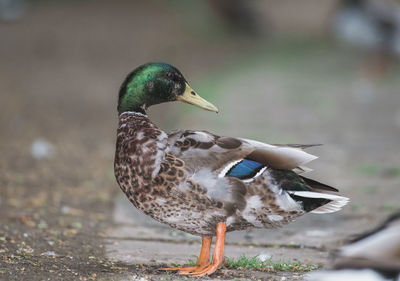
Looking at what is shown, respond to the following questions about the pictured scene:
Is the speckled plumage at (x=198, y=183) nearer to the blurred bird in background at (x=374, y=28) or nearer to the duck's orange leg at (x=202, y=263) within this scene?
the duck's orange leg at (x=202, y=263)

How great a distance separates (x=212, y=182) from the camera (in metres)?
3.61

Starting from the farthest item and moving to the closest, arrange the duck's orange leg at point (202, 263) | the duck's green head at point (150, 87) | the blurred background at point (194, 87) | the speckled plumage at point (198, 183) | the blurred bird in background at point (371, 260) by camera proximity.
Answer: the blurred background at point (194, 87), the duck's green head at point (150, 87), the duck's orange leg at point (202, 263), the speckled plumage at point (198, 183), the blurred bird in background at point (371, 260)

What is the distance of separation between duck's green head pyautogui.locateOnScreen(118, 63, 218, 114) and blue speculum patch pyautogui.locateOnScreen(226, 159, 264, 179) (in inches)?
16.0

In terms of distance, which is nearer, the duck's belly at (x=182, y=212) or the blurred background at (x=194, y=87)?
the duck's belly at (x=182, y=212)

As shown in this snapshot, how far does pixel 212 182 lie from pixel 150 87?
2.27 feet

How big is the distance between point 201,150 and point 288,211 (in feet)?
1.79

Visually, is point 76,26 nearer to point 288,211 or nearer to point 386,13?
point 386,13

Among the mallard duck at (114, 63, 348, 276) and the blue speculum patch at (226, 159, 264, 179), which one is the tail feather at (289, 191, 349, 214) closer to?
the mallard duck at (114, 63, 348, 276)

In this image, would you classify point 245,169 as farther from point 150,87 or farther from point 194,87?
point 194,87

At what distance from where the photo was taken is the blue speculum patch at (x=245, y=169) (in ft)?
12.0

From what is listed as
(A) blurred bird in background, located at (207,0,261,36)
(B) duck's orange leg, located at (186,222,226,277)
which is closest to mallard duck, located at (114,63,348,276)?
(B) duck's orange leg, located at (186,222,226,277)

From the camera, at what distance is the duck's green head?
13.0ft

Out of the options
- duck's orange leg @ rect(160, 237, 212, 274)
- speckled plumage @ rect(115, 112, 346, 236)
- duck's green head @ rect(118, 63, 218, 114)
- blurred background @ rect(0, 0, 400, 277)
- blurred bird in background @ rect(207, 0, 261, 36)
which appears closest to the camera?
speckled plumage @ rect(115, 112, 346, 236)

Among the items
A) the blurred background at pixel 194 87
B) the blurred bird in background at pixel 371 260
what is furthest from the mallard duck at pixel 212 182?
the blurred background at pixel 194 87
